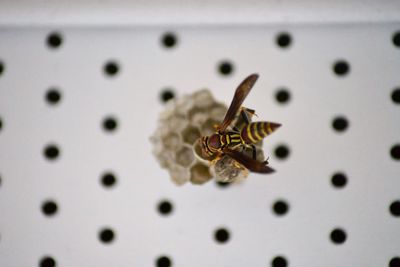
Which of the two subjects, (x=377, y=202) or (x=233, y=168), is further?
(x=377, y=202)

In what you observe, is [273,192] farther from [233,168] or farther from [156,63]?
[156,63]

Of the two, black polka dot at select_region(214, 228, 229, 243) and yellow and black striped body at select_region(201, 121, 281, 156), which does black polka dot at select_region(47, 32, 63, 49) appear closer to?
yellow and black striped body at select_region(201, 121, 281, 156)

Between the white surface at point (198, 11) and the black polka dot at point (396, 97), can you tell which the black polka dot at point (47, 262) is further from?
the black polka dot at point (396, 97)

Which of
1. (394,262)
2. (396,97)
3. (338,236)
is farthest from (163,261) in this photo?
(396,97)

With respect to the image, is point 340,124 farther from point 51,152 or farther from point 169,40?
point 51,152

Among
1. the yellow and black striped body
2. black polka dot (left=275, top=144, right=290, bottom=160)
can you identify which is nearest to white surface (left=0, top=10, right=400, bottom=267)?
black polka dot (left=275, top=144, right=290, bottom=160)

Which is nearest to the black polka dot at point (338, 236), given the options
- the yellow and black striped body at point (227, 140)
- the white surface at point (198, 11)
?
the yellow and black striped body at point (227, 140)

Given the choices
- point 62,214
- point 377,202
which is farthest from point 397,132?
point 62,214
